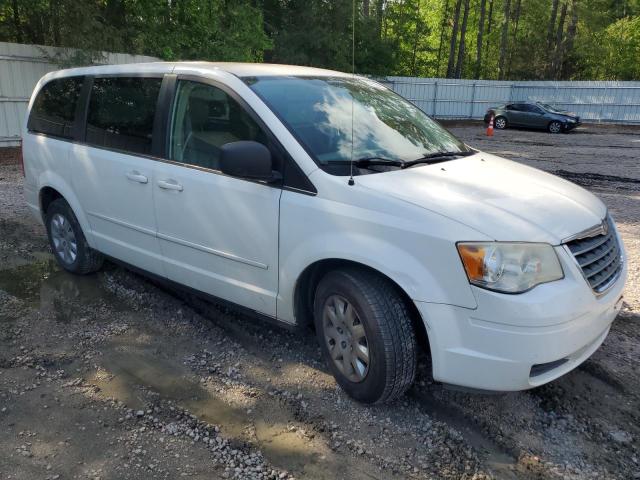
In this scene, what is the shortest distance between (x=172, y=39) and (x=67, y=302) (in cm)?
1313

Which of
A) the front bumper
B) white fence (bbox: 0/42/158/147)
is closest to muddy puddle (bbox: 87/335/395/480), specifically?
the front bumper

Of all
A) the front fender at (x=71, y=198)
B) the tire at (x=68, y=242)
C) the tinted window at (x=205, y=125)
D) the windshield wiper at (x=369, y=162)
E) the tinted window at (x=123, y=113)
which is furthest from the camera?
the tire at (x=68, y=242)

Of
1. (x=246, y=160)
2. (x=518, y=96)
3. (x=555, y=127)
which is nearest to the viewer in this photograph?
(x=246, y=160)

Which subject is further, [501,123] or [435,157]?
[501,123]

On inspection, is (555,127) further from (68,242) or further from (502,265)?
(502,265)

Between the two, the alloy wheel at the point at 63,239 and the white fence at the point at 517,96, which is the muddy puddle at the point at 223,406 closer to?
the alloy wheel at the point at 63,239

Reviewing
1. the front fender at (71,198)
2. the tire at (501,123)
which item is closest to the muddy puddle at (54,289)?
the front fender at (71,198)

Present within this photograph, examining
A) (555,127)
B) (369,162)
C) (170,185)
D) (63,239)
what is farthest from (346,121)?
(555,127)

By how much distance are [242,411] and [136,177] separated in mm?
1957

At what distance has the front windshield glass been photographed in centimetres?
337

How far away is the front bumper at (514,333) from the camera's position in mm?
2590

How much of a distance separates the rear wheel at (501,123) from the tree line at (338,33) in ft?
25.7

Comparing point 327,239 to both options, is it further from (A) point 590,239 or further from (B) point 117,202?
(B) point 117,202

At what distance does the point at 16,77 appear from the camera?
13398 mm
